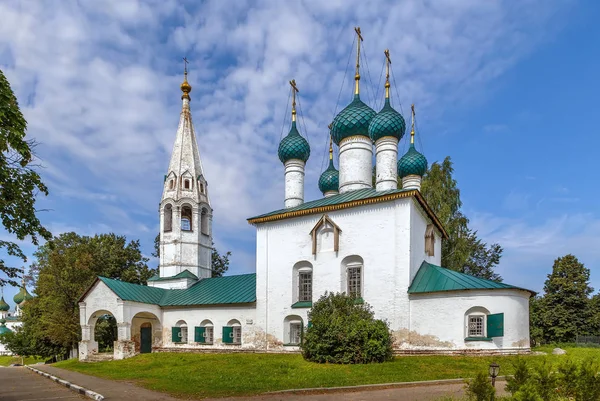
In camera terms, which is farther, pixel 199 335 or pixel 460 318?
pixel 199 335

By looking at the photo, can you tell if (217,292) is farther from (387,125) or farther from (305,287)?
(387,125)

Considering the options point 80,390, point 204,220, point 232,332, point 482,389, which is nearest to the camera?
point 482,389

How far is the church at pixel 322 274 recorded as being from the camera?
15.8m

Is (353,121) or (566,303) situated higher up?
(353,121)

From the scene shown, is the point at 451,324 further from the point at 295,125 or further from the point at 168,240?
the point at 168,240

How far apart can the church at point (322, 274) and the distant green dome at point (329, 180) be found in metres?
0.08

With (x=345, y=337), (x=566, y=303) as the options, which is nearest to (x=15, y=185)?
(x=345, y=337)

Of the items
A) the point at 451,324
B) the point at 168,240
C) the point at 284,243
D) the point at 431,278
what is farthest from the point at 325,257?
the point at 168,240

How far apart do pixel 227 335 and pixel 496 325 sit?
1161 centimetres

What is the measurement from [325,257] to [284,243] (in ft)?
7.08

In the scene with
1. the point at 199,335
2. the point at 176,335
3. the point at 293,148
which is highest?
the point at 293,148

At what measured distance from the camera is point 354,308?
1592 centimetres

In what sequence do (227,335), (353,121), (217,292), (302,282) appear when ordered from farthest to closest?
(217,292) → (353,121) → (227,335) → (302,282)

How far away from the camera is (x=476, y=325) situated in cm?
1550
